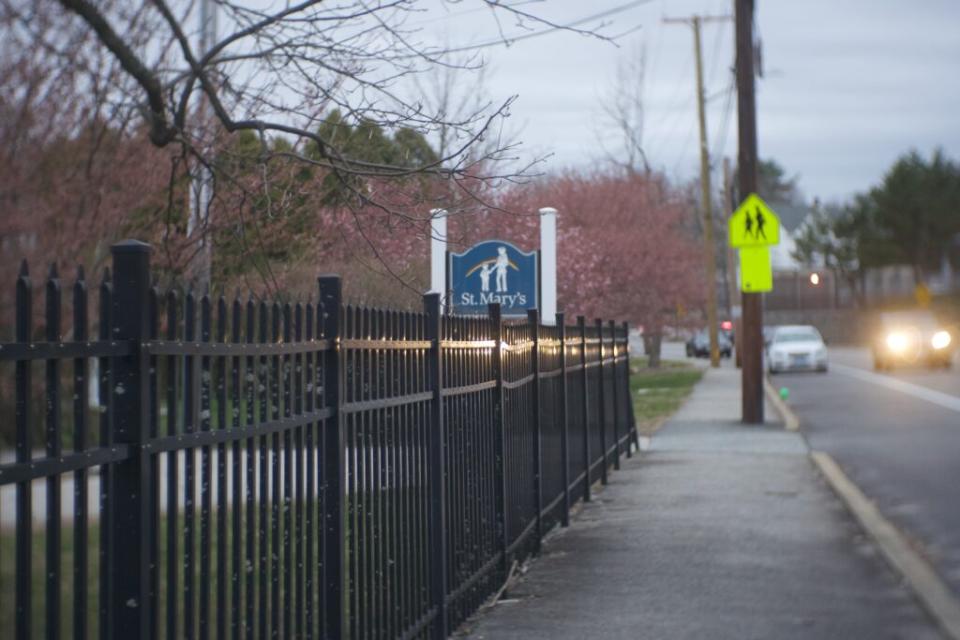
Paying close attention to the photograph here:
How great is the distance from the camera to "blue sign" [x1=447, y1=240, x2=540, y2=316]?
48.4 feet

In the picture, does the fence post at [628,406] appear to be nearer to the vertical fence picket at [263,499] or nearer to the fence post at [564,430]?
the fence post at [564,430]

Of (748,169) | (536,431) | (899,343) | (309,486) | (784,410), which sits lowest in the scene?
(784,410)

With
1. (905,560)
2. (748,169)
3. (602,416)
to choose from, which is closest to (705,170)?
(748,169)

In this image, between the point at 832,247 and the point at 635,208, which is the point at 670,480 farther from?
the point at 832,247

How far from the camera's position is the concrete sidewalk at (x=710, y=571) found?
24.0 feet

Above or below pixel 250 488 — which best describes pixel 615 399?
below

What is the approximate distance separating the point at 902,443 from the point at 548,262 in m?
6.24

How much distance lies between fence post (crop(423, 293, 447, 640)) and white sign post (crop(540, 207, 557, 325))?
→ 8019mm

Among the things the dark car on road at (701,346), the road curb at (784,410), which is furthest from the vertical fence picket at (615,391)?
the dark car on road at (701,346)

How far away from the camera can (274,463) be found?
14.9ft

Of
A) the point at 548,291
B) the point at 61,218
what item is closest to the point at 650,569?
the point at 61,218

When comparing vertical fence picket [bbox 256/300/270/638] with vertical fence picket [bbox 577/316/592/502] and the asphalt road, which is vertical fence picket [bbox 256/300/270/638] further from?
vertical fence picket [bbox 577/316/592/502]

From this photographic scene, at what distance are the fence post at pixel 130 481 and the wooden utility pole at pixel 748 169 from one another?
19.3 metres

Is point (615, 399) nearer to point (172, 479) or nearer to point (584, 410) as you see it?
point (584, 410)
